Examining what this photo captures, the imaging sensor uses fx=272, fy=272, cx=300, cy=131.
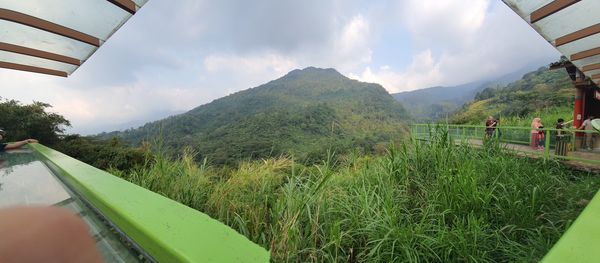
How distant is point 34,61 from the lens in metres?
2.85

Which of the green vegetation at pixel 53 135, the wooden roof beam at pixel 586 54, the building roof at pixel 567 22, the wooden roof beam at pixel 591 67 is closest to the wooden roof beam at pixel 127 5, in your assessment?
the building roof at pixel 567 22

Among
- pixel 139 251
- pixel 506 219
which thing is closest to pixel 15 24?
pixel 139 251

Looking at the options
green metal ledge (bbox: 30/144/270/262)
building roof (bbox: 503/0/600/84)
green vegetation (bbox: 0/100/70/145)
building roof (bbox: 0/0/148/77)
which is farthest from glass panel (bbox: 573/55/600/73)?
green vegetation (bbox: 0/100/70/145)

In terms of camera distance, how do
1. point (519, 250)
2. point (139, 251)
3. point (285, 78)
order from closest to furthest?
point (139, 251) < point (519, 250) < point (285, 78)

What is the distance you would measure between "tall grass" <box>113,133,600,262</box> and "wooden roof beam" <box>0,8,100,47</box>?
1587 mm

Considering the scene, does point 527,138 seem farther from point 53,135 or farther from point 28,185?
point 53,135

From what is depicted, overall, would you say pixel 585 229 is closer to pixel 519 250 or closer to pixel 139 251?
pixel 139 251

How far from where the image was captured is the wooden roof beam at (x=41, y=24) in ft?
6.28

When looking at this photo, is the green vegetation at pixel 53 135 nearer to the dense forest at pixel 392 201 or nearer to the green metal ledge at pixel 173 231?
the dense forest at pixel 392 201

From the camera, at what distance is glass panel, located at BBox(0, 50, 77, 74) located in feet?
8.77

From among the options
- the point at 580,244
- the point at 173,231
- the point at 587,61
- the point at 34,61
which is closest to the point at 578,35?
the point at 587,61

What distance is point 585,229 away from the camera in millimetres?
558

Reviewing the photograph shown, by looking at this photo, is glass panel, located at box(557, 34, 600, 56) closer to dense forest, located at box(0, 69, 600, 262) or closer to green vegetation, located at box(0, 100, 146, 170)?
dense forest, located at box(0, 69, 600, 262)

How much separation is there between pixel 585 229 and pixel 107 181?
185 centimetres
